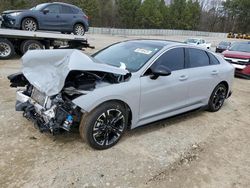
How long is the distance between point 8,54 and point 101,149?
901cm

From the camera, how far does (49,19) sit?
1232cm

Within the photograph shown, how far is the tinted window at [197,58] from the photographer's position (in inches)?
215

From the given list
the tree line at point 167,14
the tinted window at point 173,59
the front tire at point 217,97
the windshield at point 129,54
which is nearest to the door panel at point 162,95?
the tinted window at point 173,59

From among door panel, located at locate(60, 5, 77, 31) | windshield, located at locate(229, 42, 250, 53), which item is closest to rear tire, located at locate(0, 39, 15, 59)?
door panel, located at locate(60, 5, 77, 31)

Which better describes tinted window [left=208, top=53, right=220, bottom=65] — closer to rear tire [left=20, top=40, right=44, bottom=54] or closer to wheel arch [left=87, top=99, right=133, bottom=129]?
wheel arch [left=87, top=99, right=133, bottom=129]

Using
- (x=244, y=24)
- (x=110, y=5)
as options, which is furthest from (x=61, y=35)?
(x=244, y=24)

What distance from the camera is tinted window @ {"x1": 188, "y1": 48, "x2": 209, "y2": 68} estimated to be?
5469 mm

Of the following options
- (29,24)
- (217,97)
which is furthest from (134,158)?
(29,24)

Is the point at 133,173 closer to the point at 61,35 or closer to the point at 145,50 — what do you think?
the point at 145,50

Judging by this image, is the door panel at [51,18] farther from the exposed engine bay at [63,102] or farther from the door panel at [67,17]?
the exposed engine bay at [63,102]

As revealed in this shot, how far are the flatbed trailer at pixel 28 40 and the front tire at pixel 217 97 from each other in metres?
7.41

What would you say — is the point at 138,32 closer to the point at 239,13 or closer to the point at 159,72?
the point at 239,13

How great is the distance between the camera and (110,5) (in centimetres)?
6219

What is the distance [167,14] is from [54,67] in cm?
6731
